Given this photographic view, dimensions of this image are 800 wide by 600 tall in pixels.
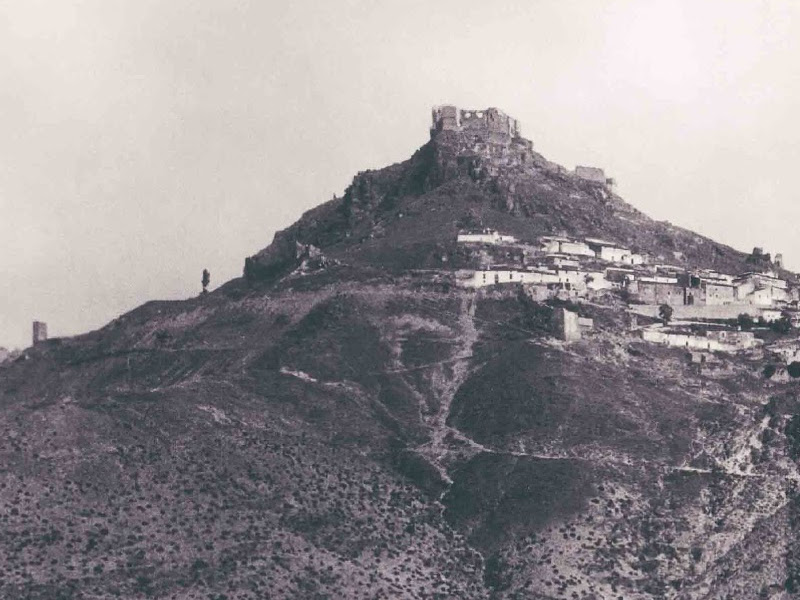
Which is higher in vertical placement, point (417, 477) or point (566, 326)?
point (566, 326)

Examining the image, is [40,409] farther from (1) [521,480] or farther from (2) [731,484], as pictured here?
(2) [731,484]

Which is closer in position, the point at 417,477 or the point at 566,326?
the point at 417,477

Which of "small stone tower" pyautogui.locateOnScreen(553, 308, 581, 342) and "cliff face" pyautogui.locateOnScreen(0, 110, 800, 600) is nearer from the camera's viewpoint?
"cliff face" pyautogui.locateOnScreen(0, 110, 800, 600)

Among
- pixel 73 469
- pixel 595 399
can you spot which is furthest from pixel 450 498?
pixel 73 469

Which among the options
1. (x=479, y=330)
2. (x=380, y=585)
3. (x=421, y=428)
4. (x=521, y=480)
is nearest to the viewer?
(x=380, y=585)

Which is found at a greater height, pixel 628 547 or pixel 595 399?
pixel 595 399

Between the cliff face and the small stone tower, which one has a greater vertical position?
the small stone tower

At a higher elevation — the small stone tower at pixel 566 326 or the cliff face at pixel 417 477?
the small stone tower at pixel 566 326

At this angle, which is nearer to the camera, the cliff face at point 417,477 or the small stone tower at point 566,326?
the cliff face at point 417,477
